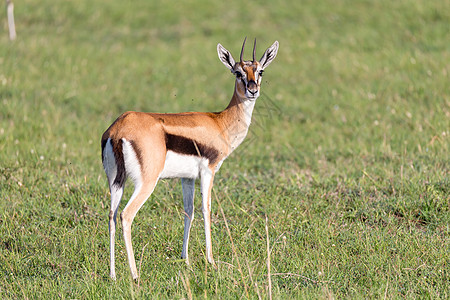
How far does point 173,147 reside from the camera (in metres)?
4.59

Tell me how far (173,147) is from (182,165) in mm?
174

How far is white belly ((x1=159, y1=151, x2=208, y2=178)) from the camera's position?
4586 millimetres

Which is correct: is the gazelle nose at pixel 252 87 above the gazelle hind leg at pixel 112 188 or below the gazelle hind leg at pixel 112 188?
above

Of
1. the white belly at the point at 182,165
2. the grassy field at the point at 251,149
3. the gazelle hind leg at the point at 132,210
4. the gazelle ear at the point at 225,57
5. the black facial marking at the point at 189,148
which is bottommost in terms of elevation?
the grassy field at the point at 251,149

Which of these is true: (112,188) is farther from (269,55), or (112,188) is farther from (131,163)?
(269,55)

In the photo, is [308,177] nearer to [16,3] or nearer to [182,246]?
[182,246]

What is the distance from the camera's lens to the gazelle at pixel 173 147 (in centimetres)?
438

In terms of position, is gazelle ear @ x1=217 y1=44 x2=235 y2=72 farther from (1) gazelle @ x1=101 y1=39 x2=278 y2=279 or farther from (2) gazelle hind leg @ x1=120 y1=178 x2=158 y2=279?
(2) gazelle hind leg @ x1=120 y1=178 x2=158 y2=279

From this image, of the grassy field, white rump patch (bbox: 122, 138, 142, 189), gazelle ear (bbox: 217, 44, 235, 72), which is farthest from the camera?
gazelle ear (bbox: 217, 44, 235, 72)

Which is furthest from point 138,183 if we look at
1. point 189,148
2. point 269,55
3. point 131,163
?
point 269,55

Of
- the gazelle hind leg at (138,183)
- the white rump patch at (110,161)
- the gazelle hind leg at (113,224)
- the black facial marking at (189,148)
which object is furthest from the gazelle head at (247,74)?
the gazelle hind leg at (113,224)

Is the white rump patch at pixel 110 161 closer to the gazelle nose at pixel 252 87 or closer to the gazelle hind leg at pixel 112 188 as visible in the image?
the gazelle hind leg at pixel 112 188

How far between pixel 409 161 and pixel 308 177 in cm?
143

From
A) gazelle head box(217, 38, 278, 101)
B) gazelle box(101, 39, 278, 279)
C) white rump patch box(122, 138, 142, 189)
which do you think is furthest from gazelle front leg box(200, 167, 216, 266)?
gazelle head box(217, 38, 278, 101)
